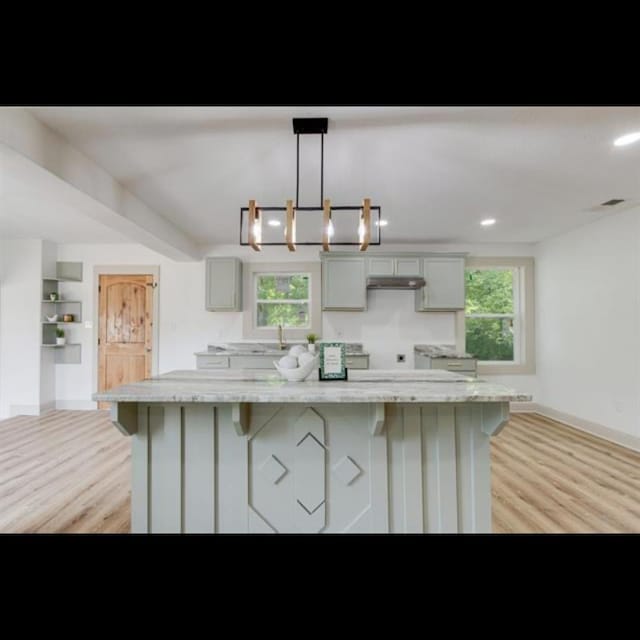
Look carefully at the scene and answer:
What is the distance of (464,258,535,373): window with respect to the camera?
5.69m

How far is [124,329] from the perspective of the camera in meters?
5.75

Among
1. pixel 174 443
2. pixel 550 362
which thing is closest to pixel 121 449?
pixel 174 443

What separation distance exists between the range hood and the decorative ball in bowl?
3122mm

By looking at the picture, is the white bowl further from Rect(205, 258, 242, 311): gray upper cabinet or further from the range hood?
Rect(205, 258, 242, 311): gray upper cabinet

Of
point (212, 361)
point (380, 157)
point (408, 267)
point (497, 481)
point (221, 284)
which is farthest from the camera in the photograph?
point (221, 284)

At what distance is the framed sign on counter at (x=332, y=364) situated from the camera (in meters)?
2.21

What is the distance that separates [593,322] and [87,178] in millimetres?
5228

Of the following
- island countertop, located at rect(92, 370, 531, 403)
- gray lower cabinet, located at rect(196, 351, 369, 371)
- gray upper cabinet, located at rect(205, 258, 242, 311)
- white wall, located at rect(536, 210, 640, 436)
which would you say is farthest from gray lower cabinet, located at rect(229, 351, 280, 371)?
white wall, located at rect(536, 210, 640, 436)

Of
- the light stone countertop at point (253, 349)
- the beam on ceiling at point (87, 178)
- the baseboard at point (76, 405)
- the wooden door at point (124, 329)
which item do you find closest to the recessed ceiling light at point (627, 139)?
the light stone countertop at point (253, 349)

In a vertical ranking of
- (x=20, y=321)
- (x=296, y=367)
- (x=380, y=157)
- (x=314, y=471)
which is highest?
(x=380, y=157)

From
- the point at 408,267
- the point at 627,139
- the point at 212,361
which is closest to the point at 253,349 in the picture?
the point at 212,361

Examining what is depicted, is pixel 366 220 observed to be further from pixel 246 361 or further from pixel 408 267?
pixel 246 361

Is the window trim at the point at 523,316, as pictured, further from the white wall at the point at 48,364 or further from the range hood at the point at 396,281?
the white wall at the point at 48,364

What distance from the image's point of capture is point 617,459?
366 centimetres
